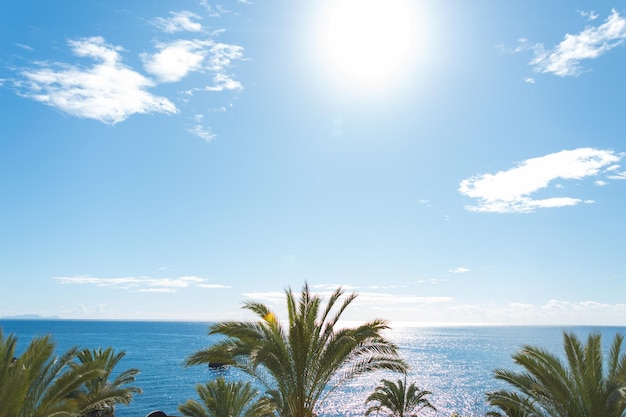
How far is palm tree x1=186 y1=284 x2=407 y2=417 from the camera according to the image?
14.6 metres

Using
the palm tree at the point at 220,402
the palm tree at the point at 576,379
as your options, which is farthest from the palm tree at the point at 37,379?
the palm tree at the point at 576,379

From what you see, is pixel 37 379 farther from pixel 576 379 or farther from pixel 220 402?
pixel 576 379

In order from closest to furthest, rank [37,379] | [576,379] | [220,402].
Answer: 1. [37,379]
2. [576,379]
3. [220,402]

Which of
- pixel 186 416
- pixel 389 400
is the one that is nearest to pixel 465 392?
pixel 389 400

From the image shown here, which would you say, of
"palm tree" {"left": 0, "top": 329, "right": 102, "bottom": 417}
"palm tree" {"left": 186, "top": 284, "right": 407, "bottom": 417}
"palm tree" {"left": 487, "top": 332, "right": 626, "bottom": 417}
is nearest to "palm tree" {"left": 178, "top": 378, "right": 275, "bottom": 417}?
"palm tree" {"left": 186, "top": 284, "right": 407, "bottom": 417}

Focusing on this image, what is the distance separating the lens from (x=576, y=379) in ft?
46.2

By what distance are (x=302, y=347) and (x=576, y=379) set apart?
336 inches

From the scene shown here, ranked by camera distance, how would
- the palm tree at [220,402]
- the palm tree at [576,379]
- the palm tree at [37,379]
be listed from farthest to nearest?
the palm tree at [220,402], the palm tree at [576,379], the palm tree at [37,379]

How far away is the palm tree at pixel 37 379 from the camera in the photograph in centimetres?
1120

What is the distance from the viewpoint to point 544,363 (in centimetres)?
1431

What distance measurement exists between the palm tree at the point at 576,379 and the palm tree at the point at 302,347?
157 inches

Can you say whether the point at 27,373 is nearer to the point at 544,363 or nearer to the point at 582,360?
the point at 544,363

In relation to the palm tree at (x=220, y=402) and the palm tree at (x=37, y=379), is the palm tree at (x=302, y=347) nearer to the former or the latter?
the palm tree at (x=37, y=379)

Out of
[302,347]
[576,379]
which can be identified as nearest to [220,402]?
[302,347]
